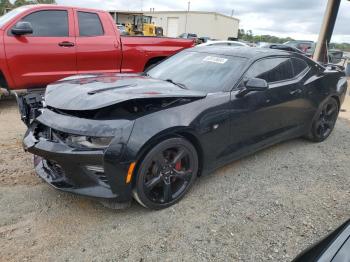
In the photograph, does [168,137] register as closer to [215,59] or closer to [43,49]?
[215,59]

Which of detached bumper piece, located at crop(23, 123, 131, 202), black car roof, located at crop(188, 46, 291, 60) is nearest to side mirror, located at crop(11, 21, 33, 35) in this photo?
black car roof, located at crop(188, 46, 291, 60)

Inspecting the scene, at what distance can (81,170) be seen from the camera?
2580 mm

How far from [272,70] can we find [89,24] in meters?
3.80

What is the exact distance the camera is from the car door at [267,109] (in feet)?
11.3

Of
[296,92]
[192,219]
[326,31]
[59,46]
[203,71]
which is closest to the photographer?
[192,219]

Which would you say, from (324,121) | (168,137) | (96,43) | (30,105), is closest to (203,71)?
(168,137)

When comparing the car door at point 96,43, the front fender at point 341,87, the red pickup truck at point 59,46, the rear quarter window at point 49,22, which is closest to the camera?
the front fender at point 341,87

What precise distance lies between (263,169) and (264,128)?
1.71ft

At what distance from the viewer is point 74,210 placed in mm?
2918

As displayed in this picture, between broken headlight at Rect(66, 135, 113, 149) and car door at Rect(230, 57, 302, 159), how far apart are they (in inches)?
55.9

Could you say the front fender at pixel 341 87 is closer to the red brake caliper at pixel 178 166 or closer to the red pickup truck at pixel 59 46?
the red brake caliper at pixel 178 166

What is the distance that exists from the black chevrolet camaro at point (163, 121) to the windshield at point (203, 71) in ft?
0.04

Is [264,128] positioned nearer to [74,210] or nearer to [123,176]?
[123,176]

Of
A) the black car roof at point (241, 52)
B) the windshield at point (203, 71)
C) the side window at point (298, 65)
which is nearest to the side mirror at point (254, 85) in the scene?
the windshield at point (203, 71)
